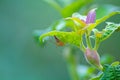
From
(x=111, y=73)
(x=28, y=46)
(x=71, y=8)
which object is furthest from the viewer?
(x=28, y=46)

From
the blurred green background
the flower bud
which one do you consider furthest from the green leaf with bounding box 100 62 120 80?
the blurred green background

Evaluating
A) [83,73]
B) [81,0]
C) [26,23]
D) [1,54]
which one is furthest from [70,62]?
[26,23]

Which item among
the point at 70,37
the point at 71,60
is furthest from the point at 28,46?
the point at 70,37

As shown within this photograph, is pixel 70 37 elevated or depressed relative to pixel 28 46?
depressed

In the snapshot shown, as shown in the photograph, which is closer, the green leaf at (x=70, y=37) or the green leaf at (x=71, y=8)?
the green leaf at (x=70, y=37)

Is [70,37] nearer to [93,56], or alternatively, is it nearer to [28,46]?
[93,56]

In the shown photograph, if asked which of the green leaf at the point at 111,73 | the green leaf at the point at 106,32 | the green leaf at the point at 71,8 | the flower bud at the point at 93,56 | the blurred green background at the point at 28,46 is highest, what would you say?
the blurred green background at the point at 28,46

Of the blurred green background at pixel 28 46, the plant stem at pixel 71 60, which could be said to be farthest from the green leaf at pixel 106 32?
the blurred green background at pixel 28 46

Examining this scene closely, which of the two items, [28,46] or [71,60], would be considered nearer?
[71,60]

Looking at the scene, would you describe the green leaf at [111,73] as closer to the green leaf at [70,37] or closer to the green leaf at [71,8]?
the green leaf at [70,37]
